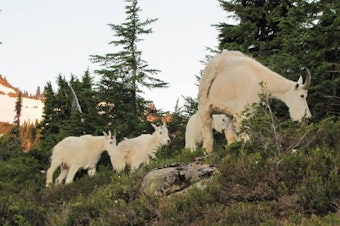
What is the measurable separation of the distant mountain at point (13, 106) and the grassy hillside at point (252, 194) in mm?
58304

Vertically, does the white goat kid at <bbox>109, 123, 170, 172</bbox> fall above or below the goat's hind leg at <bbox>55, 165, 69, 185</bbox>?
above

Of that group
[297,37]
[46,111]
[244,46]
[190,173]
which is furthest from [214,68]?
[46,111]

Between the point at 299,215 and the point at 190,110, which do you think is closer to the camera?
the point at 299,215

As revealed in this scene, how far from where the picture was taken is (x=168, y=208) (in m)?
5.75

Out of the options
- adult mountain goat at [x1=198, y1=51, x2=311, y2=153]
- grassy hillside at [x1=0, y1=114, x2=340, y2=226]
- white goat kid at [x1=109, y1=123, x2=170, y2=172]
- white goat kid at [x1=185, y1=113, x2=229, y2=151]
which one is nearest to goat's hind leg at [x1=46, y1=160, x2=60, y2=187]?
white goat kid at [x1=109, y1=123, x2=170, y2=172]

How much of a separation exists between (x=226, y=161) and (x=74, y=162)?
9403 millimetres

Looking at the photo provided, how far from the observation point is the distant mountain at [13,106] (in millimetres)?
70125

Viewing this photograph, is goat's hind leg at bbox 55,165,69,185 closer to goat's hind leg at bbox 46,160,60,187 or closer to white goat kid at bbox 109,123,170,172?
goat's hind leg at bbox 46,160,60,187

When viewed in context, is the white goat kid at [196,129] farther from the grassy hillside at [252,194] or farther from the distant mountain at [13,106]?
the distant mountain at [13,106]

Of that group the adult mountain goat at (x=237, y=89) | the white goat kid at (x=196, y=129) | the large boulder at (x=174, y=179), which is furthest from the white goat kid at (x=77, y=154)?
the large boulder at (x=174, y=179)

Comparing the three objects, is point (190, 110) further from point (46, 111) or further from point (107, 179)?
point (46, 111)

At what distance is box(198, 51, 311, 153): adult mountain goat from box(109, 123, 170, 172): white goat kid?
5.17m

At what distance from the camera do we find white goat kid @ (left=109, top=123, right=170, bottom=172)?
14391mm

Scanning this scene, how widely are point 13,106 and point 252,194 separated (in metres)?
80.5
